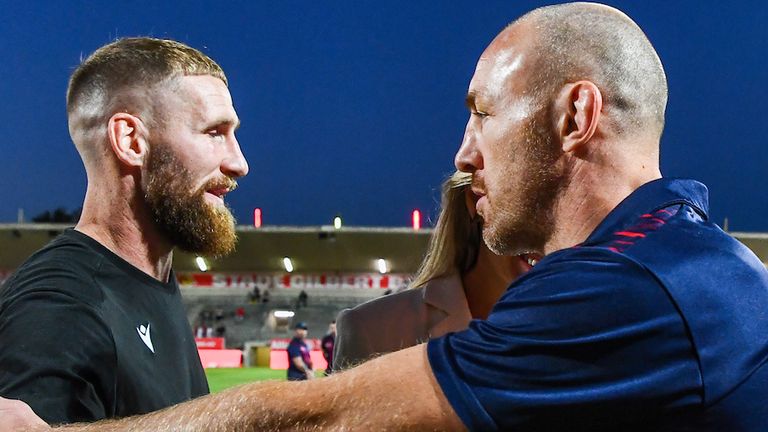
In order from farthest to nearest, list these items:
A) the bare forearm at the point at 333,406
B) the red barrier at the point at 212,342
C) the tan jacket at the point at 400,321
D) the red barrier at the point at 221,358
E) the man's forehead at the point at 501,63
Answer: the red barrier at the point at 212,342
the red barrier at the point at 221,358
the tan jacket at the point at 400,321
the man's forehead at the point at 501,63
the bare forearm at the point at 333,406

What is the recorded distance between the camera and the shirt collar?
190cm

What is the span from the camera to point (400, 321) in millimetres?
3617

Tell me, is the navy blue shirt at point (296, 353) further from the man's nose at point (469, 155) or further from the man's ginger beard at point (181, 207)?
the man's nose at point (469, 155)

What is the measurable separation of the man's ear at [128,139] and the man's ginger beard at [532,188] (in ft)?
4.94

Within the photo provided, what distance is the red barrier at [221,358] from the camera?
30125 mm

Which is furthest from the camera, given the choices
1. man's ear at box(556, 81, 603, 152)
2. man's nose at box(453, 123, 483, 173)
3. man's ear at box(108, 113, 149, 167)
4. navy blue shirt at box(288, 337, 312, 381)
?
navy blue shirt at box(288, 337, 312, 381)

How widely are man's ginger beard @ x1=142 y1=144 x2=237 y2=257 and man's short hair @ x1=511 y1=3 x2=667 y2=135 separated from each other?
152 centimetres

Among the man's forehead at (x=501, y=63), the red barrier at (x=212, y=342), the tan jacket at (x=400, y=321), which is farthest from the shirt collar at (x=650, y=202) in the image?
the red barrier at (x=212, y=342)

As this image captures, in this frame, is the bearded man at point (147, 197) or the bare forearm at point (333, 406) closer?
the bare forearm at point (333, 406)

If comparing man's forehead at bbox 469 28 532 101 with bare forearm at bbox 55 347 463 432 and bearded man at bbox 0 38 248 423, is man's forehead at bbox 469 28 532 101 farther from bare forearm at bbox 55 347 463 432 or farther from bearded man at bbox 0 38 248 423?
bearded man at bbox 0 38 248 423

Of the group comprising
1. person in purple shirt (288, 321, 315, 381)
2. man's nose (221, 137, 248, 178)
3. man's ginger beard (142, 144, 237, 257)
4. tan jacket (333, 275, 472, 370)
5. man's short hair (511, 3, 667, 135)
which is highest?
man's short hair (511, 3, 667, 135)

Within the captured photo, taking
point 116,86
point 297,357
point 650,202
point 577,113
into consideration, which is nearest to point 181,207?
point 116,86

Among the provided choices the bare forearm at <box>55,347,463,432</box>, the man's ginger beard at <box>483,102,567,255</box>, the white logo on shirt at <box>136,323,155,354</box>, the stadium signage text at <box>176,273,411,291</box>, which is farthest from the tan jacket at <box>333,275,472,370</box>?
the stadium signage text at <box>176,273,411,291</box>

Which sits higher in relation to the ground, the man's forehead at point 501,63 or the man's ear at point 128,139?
the man's forehead at point 501,63
